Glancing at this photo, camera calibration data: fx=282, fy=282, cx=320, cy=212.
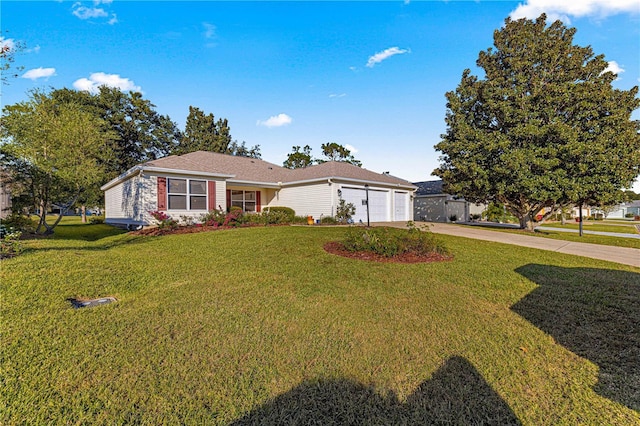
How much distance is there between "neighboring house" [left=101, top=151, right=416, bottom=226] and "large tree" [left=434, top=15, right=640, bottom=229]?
16.6ft

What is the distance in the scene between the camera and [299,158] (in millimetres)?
43875

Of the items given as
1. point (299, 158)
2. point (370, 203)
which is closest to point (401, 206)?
point (370, 203)

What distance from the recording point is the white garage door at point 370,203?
17.3 metres

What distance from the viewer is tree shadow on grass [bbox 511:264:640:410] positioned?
8.39 ft

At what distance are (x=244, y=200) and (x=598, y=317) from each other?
690 inches

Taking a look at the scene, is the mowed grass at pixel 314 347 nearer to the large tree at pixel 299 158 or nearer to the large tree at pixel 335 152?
the large tree at pixel 299 158

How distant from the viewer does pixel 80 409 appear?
2051 millimetres

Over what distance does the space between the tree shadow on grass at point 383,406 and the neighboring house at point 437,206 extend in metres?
24.2

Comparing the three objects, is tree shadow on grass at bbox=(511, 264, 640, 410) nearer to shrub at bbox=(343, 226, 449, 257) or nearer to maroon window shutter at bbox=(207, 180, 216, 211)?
shrub at bbox=(343, 226, 449, 257)

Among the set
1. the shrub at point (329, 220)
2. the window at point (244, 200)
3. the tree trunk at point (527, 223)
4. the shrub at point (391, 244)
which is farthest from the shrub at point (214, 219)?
the tree trunk at point (527, 223)

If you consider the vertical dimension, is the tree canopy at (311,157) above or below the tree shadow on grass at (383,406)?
above

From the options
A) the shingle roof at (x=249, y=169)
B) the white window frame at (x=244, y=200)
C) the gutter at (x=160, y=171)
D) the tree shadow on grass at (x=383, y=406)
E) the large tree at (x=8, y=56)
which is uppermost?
the large tree at (x=8, y=56)

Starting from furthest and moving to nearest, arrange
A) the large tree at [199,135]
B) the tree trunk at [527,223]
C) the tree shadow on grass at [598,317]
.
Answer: the large tree at [199,135] < the tree trunk at [527,223] < the tree shadow on grass at [598,317]

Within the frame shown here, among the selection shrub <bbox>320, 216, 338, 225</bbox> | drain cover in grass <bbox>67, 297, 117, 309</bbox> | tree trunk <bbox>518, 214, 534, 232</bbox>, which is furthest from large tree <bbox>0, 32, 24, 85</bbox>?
tree trunk <bbox>518, 214, 534, 232</bbox>
